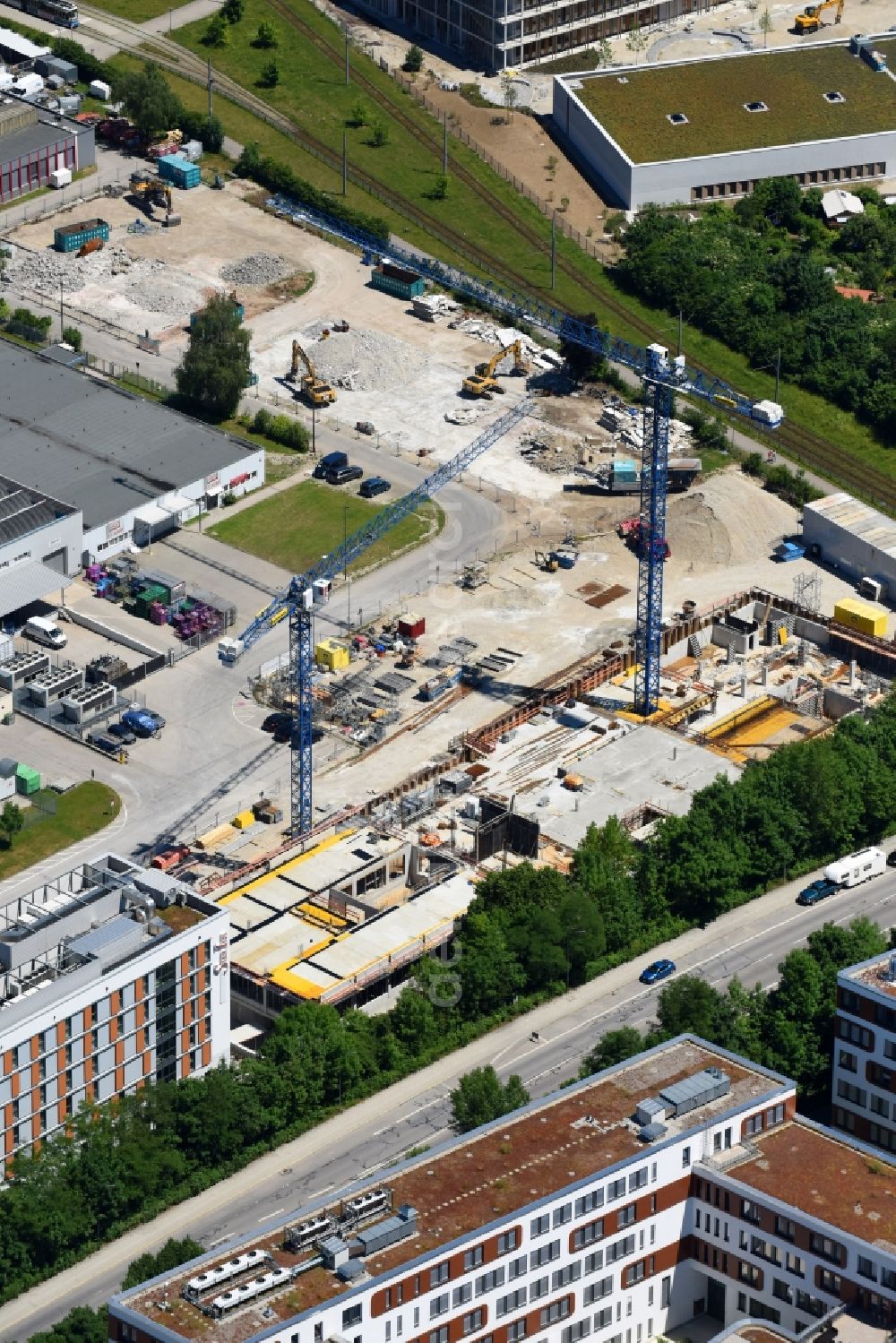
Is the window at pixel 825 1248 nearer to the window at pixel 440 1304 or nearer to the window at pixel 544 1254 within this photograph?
the window at pixel 544 1254

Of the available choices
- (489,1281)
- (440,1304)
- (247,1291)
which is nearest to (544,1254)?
(489,1281)

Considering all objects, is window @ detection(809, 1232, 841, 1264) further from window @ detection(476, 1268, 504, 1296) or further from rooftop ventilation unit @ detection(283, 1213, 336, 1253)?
rooftop ventilation unit @ detection(283, 1213, 336, 1253)

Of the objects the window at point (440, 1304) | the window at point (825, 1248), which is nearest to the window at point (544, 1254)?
the window at point (440, 1304)

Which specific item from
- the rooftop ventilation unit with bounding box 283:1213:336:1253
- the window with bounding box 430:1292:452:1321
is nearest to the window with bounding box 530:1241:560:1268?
the window with bounding box 430:1292:452:1321

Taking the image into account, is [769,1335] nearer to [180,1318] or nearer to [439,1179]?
[439,1179]

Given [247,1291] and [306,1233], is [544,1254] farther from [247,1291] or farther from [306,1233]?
[247,1291]

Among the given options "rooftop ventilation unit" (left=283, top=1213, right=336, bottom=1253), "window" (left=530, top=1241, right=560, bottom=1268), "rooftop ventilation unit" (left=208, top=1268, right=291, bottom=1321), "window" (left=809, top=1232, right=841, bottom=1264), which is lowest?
"window" (left=530, top=1241, right=560, bottom=1268)

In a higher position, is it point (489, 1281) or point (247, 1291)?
point (247, 1291)
